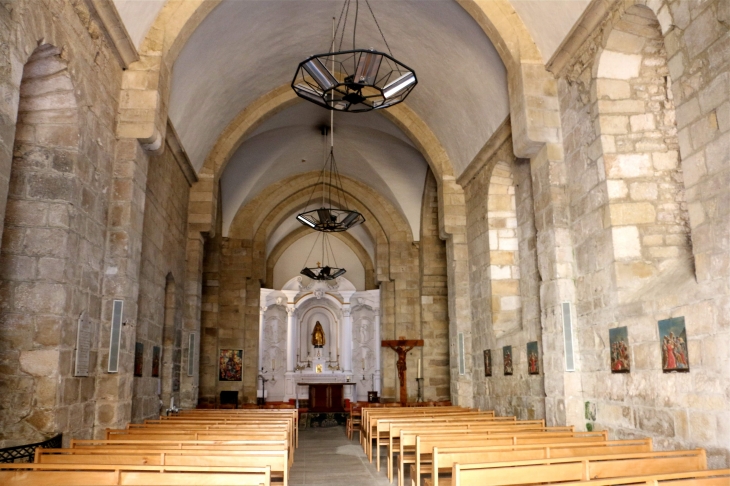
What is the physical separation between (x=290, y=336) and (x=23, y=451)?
1702 cm

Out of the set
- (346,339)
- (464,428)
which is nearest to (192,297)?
(464,428)

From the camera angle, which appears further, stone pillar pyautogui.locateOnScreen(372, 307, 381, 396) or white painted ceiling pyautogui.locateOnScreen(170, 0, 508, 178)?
stone pillar pyautogui.locateOnScreen(372, 307, 381, 396)

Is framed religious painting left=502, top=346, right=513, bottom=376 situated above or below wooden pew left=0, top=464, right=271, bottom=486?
above

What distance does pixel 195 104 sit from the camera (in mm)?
10625

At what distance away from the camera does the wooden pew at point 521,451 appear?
14.6 ft

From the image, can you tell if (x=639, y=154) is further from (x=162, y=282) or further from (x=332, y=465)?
(x=162, y=282)

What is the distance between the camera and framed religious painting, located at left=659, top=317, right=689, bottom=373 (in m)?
5.40

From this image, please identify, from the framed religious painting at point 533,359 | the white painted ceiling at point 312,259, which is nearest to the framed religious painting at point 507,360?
the framed religious painting at point 533,359

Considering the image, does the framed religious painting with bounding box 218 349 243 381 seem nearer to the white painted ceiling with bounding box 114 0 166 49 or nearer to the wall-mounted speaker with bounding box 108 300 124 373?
the wall-mounted speaker with bounding box 108 300 124 373

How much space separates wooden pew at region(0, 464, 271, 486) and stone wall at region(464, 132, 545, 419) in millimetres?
5866

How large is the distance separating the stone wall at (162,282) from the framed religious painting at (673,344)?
6.58m

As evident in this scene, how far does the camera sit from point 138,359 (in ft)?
28.6

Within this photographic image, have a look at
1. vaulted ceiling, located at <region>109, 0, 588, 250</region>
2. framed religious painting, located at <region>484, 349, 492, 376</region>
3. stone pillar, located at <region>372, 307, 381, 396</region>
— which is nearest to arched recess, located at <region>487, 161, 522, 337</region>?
framed religious painting, located at <region>484, 349, 492, 376</region>

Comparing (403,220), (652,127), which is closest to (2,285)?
(652,127)
